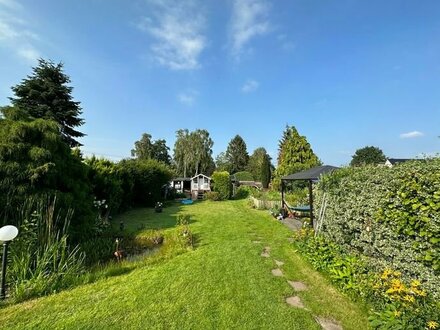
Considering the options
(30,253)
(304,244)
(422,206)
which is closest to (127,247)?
(30,253)

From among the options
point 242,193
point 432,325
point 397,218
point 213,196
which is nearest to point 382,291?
point 432,325

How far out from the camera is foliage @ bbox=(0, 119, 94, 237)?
5527mm

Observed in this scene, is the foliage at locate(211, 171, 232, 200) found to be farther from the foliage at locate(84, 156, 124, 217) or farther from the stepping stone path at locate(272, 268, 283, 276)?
the stepping stone path at locate(272, 268, 283, 276)

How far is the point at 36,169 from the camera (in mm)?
5832

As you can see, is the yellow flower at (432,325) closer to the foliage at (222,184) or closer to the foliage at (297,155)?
the foliage at (222,184)

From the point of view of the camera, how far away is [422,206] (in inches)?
111

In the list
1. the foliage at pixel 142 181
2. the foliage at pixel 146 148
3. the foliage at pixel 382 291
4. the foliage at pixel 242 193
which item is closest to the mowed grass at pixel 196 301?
the foliage at pixel 382 291

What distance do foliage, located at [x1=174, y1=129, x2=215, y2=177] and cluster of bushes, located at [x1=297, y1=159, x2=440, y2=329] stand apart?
35981 millimetres

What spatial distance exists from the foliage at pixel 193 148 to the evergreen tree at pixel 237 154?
30.8 feet

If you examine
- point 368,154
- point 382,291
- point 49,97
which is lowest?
point 382,291

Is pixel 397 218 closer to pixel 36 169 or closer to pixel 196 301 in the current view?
pixel 196 301

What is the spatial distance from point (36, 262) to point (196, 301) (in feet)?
10.7

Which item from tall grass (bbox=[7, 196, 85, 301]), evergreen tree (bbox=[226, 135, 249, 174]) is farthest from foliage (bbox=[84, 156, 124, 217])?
evergreen tree (bbox=[226, 135, 249, 174])

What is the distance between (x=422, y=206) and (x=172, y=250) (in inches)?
222
